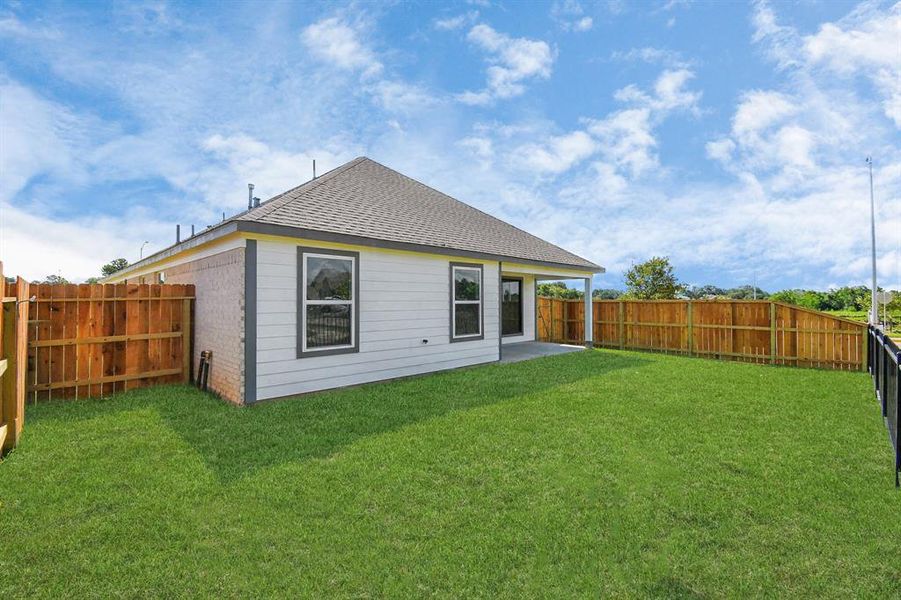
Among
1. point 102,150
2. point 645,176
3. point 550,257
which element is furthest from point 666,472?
point 645,176

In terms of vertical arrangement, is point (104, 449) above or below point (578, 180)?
below

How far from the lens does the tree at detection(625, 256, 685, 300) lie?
89.1 feet

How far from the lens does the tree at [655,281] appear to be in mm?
27156

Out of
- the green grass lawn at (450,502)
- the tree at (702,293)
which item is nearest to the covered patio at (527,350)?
the green grass lawn at (450,502)

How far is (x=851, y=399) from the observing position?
650 centimetres

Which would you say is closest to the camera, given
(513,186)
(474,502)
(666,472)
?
(474,502)

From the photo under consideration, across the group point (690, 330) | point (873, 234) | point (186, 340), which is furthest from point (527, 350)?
point (873, 234)

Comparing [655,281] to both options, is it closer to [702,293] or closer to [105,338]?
[105,338]

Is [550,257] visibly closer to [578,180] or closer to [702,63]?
[702,63]

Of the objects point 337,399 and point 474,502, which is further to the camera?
point 337,399

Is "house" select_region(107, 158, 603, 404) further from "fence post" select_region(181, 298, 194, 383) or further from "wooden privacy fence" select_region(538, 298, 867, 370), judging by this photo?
"wooden privacy fence" select_region(538, 298, 867, 370)

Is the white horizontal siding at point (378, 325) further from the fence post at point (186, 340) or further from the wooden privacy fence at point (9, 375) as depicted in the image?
the fence post at point (186, 340)

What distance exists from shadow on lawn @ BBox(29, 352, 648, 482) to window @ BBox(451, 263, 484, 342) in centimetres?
112

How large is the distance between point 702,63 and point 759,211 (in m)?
18.7
